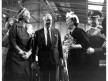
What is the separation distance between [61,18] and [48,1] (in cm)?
17

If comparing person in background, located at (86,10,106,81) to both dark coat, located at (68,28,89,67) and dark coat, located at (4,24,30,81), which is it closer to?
dark coat, located at (68,28,89,67)

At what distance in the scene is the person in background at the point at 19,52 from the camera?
1.11 meters

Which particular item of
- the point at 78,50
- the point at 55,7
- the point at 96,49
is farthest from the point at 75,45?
the point at 55,7

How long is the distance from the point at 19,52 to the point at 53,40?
23 centimetres

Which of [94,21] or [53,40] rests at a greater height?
[94,21]

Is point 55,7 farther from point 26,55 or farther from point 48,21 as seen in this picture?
point 26,55

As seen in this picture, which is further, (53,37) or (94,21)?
(94,21)

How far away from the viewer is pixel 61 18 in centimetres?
122

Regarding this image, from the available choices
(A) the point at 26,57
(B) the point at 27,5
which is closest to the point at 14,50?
(A) the point at 26,57

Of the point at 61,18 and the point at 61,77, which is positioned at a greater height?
Answer: the point at 61,18

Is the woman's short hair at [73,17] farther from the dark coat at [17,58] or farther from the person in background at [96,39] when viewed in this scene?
the dark coat at [17,58]

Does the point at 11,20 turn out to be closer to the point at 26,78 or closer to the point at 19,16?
the point at 19,16

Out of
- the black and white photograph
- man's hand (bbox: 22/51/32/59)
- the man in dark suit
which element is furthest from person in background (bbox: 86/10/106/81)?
man's hand (bbox: 22/51/32/59)

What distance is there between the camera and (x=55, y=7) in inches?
50.0
